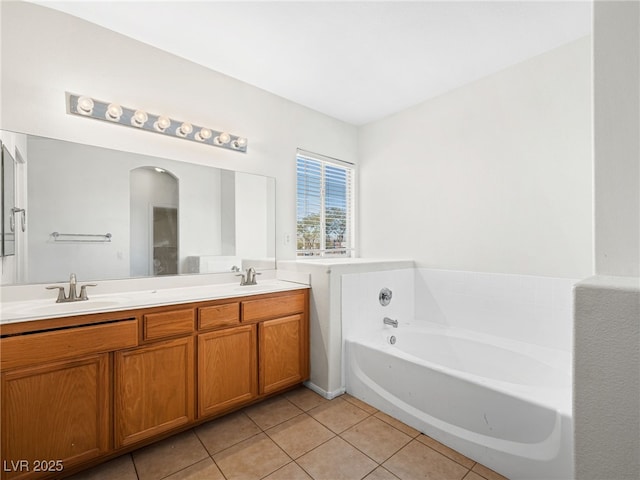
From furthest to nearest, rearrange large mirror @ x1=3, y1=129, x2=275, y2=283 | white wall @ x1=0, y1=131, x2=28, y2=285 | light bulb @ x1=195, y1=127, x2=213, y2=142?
light bulb @ x1=195, y1=127, x2=213, y2=142
large mirror @ x1=3, y1=129, x2=275, y2=283
white wall @ x1=0, y1=131, x2=28, y2=285

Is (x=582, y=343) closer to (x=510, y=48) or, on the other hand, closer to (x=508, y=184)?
(x=508, y=184)

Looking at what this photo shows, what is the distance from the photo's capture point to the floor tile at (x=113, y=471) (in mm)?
1541

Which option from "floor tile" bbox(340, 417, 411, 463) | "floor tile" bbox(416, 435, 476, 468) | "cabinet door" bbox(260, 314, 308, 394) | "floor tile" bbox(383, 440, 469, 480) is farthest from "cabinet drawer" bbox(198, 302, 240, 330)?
"floor tile" bbox(416, 435, 476, 468)

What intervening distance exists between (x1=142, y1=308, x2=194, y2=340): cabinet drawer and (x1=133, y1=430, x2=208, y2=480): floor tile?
0.64m

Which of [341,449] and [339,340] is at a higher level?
[339,340]

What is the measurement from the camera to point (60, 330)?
57.6 inches

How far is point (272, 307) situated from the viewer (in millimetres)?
2250

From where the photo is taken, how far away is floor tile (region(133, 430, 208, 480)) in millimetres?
1582

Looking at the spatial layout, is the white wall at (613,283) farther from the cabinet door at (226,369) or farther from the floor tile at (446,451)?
the cabinet door at (226,369)

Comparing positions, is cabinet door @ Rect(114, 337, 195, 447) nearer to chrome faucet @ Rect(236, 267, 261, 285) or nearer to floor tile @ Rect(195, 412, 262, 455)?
floor tile @ Rect(195, 412, 262, 455)

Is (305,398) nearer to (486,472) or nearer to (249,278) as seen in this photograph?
(249,278)

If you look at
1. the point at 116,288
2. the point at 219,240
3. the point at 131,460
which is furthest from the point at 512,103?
the point at 131,460

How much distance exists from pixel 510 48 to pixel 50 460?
3.71 meters

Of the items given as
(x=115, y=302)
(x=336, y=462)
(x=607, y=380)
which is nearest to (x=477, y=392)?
(x=336, y=462)
